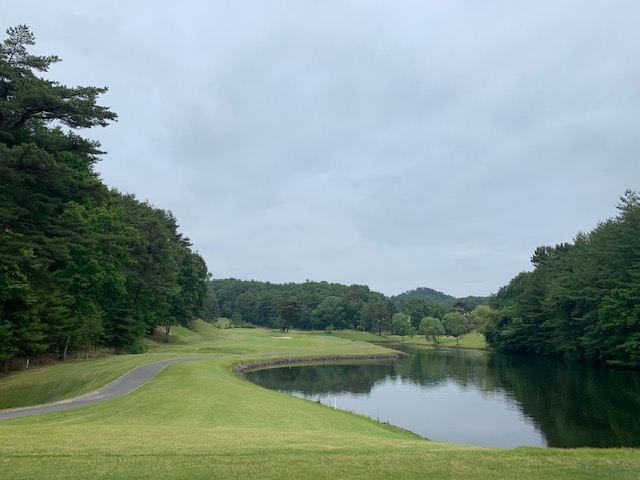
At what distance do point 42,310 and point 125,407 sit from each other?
16.9 m

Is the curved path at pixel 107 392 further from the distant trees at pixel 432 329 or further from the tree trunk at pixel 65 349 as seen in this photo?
the distant trees at pixel 432 329

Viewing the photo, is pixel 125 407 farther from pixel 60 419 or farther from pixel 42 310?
pixel 42 310

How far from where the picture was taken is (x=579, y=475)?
9305 millimetres

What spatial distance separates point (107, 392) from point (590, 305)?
67108 millimetres

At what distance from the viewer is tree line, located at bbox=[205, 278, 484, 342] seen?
461 ft

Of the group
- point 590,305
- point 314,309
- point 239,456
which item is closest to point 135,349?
point 239,456

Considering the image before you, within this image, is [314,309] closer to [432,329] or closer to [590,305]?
[432,329]

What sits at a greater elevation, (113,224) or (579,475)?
(113,224)

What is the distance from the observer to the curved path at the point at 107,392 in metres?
21.0

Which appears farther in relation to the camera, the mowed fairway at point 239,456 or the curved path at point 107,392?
the curved path at point 107,392

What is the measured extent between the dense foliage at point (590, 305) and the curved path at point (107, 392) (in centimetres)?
5327

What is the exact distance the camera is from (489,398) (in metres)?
37.6

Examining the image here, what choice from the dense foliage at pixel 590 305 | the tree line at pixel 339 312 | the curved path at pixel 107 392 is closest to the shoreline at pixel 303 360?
the curved path at pixel 107 392

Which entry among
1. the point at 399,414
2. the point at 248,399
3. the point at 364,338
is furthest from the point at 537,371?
→ the point at 364,338
